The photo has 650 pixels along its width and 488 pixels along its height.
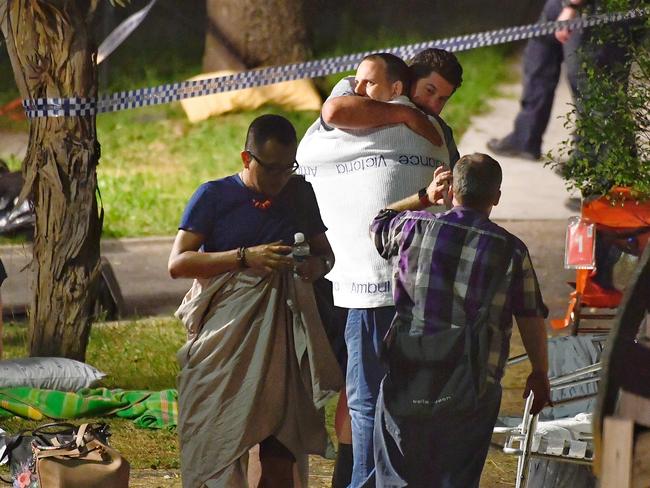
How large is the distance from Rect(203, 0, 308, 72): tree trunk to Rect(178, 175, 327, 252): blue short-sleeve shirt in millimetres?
9135

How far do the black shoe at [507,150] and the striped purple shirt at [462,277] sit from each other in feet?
26.0

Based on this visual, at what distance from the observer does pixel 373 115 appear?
17.4 ft

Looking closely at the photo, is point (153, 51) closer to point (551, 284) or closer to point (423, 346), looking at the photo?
point (551, 284)

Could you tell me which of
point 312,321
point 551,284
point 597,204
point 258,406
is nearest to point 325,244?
point 312,321

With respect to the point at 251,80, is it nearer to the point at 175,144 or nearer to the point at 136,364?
the point at 136,364

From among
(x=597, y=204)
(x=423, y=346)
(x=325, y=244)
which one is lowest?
(x=423, y=346)

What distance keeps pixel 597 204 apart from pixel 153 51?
25.2ft

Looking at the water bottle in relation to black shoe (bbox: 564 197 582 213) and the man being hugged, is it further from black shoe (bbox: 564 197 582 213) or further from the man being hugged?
black shoe (bbox: 564 197 582 213)

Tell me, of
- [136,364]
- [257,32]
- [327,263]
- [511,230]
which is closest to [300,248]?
[327,263]

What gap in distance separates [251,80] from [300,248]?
4693mm

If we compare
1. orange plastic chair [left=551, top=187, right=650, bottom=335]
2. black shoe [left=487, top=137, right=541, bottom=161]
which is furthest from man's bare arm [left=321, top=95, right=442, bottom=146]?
black shoe [left=487, top=137, right=541, bottom=161]

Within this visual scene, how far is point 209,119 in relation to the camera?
14.0 m

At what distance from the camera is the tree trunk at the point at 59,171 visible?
759 cm

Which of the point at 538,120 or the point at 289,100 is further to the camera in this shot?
the point at 289,100
